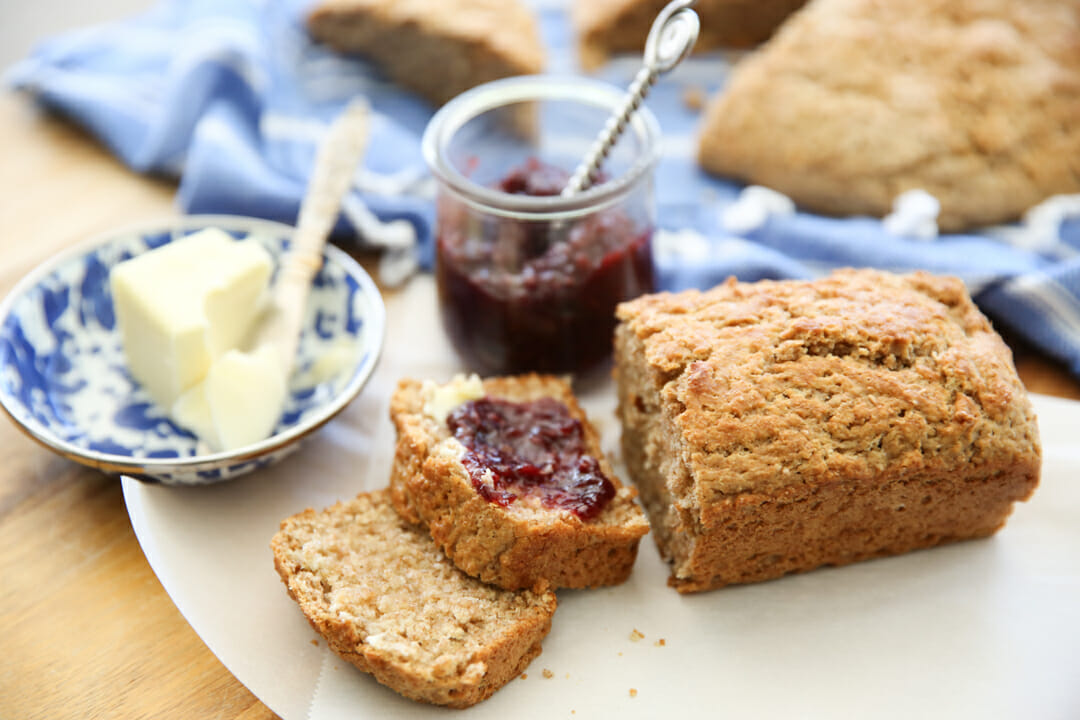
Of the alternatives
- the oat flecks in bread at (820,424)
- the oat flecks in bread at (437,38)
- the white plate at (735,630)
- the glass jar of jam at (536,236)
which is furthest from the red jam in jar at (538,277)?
the oat flecks in bread at (437,38)

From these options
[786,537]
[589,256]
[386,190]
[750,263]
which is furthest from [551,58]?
[786,537]

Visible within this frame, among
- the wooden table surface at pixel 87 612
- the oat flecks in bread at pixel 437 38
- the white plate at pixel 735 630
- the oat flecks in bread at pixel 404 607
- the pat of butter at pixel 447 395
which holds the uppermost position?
the oat flecks in bread at pixel 437 38

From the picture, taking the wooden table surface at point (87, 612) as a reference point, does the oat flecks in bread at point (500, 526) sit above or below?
above

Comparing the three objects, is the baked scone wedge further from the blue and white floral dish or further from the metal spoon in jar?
the blue and white floral dish

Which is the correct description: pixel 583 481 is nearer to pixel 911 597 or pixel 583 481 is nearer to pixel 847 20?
pixel 911 597

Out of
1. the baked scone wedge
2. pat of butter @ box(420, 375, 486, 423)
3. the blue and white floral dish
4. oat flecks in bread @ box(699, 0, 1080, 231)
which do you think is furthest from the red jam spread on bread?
the baked scone wedge

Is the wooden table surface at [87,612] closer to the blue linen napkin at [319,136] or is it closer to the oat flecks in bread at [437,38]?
the blue linen napkin at [319,136]

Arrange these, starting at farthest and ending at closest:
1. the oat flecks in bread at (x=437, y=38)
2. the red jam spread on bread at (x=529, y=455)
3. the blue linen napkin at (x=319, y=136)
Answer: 1. the oat flecks in bread at (x=437, y=38)
2. the blue linen napkin at (x=319, y=136)
3. the red jam spread on bread at (x=529, y=455)
